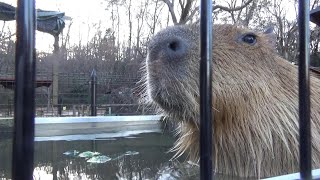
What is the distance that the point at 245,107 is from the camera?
1.79 metres

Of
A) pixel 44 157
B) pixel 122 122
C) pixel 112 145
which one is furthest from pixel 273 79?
pixel 122 122

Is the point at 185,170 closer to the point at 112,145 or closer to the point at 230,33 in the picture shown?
the point at 230,33

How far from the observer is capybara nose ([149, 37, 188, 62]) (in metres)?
1.48

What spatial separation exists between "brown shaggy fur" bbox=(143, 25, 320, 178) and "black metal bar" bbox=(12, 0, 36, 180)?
3.41ft

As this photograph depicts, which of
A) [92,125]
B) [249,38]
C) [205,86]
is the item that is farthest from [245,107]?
[92,125]

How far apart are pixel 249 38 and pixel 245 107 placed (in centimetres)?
39

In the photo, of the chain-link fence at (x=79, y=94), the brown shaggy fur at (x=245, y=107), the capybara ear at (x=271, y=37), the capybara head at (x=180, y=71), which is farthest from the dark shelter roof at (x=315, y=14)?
the chain-link fence at (x=79, y=94)

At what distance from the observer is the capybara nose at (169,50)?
1477mm

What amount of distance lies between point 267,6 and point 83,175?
A: 17.2 meters

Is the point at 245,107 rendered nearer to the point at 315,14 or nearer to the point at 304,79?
the point at 304,79

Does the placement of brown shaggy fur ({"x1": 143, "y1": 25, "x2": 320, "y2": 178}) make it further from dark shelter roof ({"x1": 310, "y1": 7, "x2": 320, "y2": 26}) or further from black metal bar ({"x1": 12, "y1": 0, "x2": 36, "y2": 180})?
black metal bar ({"x1": 12, "y1": 0, "x2": 36, "y2": 180})

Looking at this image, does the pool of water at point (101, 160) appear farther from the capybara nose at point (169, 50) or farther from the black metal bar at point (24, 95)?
the black metal bar at point (24, 95)

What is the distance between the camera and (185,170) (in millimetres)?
2223

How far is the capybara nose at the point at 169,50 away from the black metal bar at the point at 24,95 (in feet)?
3.24
